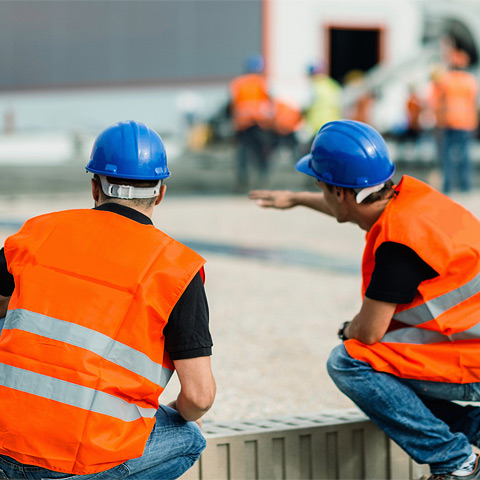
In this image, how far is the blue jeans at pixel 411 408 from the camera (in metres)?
2.87

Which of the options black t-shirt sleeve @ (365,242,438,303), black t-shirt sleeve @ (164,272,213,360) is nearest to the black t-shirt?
black t-shirt sleeve @ (164,272,213,360)

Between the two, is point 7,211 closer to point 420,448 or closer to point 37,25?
point 420,448

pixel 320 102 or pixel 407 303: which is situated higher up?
pixel 407 303

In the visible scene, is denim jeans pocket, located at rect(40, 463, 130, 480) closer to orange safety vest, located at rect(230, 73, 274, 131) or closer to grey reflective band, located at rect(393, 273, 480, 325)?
grey reflective band, located at rect(393, 273, 480, 325)

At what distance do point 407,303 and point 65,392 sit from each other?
1.10 metres

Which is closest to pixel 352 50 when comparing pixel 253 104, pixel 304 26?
pixel 304 26

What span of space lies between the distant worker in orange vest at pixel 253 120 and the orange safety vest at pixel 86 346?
11775 millimetres

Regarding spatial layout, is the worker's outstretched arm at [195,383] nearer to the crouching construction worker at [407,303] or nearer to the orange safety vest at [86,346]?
the orange safety vest at [86,346]

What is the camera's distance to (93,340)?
2.22 meters

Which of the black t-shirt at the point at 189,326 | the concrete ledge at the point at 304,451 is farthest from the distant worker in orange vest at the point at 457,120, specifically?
the black t-shirt at the point at 189,326

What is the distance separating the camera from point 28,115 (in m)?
32.0

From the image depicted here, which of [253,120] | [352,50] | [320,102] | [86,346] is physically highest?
[86,346]

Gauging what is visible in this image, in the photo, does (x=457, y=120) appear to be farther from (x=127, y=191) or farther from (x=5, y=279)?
(x=5, y=279)

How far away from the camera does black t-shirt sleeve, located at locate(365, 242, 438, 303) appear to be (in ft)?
8.86
